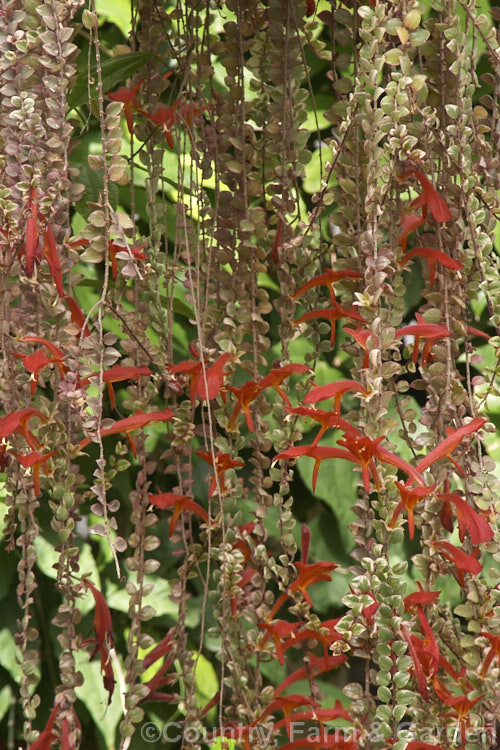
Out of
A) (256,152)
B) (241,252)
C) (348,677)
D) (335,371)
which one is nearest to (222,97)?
(256,152)

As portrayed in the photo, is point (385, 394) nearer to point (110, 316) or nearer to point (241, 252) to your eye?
point (241, 252)

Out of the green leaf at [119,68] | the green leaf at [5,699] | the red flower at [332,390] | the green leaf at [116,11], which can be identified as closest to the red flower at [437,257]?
the red flower at [332,390]

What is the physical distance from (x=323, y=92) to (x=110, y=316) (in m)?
0.49

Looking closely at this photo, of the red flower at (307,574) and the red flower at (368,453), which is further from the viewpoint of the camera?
the red flower at (307,574)

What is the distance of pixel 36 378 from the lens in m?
0.75

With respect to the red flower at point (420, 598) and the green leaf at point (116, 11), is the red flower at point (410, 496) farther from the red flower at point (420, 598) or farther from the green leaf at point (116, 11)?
the green leaf at point (116, 11)

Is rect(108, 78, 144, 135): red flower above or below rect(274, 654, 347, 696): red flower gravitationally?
above

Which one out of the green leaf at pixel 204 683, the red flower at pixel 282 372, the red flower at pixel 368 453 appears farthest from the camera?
the green leaf at pixel 204 683

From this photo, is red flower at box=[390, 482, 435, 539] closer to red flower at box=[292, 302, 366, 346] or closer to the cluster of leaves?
the cluster of leaves

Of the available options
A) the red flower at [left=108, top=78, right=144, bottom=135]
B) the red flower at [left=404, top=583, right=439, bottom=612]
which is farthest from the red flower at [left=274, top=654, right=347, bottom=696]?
the red flower at [left=108, top=78, right=144, bottom=135]

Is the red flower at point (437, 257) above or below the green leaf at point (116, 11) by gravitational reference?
below

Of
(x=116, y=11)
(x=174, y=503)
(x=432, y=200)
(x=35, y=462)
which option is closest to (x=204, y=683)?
(x=174, y=503)

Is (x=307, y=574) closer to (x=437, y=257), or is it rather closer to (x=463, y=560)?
(x=463, y=560)

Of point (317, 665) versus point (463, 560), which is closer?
point (463, 560)
